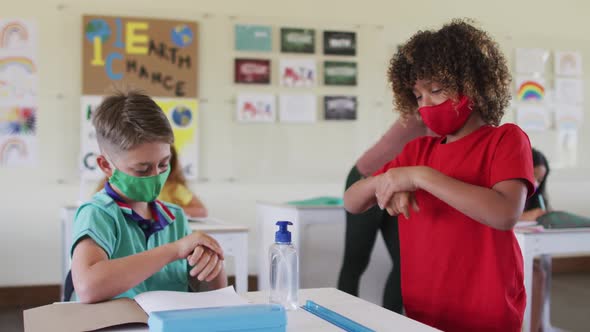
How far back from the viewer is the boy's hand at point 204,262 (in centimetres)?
116

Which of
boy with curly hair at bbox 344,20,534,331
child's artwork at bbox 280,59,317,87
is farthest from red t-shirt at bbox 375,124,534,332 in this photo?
child's artwork at bbox 280,59,317,87

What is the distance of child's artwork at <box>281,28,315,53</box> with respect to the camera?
449 cm

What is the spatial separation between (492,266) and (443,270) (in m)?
0.09

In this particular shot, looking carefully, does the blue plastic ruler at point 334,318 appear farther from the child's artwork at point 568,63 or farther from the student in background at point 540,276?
the child's artwork at point 568,63

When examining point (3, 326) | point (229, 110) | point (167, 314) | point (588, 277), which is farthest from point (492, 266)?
point (588, 277)

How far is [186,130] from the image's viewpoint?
4320 mm

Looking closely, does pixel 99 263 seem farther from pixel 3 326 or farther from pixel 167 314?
pixel 3 326

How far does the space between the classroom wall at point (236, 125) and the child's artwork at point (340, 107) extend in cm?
7

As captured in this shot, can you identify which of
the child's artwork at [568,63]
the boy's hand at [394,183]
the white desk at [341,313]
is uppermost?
the child's artwork at [568,63]

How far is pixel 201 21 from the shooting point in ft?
14.3

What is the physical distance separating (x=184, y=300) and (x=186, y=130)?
3.32 m

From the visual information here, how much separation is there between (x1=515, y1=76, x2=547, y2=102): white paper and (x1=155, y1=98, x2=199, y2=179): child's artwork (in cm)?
244

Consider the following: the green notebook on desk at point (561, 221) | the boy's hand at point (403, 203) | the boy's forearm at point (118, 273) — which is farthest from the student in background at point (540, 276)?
the boy's forearm at point (118, 273)

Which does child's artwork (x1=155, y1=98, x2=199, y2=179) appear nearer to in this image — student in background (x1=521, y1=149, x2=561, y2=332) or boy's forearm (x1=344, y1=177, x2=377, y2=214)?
student in background (x1=521, y1=149, x2=561, y2=332)
